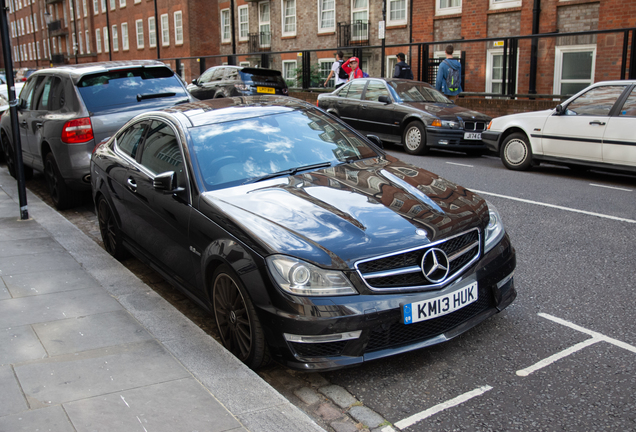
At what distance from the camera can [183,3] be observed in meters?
42.0

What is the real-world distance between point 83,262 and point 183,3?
3982cm

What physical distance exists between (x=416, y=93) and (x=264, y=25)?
23466 mm

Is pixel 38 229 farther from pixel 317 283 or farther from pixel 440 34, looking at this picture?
pixel 440 34

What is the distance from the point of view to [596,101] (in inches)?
390

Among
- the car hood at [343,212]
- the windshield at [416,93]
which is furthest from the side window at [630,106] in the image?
the car hood at [343,212]

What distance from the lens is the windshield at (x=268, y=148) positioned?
4.51 meters

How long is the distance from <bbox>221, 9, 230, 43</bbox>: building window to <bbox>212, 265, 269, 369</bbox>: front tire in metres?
38.4

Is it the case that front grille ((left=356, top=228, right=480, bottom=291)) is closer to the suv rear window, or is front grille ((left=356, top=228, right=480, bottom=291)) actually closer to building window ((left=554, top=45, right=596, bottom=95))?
the suv rear window

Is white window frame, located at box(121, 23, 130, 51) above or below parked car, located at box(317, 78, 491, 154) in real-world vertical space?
above

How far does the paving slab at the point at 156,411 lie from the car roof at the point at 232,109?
7.57ft

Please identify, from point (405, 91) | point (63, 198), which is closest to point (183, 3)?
point (405, 91)

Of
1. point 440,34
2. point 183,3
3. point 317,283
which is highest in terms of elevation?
point 183,3

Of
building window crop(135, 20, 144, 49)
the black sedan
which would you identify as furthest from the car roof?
building window crop(135, 20, 144, 49)

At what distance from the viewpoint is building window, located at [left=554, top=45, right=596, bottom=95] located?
1554 centimetres
